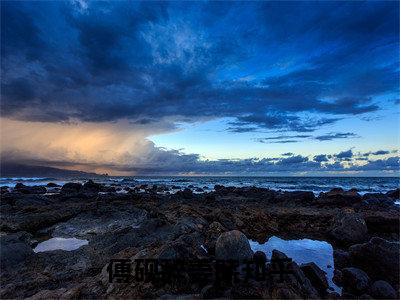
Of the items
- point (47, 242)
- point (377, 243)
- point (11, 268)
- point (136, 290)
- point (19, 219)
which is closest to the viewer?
point (136, 290)

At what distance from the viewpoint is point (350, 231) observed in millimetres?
11789

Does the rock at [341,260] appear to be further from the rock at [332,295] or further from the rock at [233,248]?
the rock at [233,248]

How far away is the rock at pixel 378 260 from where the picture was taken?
7.55 meters

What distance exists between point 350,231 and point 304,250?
237 cm

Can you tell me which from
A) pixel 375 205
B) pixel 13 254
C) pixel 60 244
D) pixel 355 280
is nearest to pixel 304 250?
pixel 355 280

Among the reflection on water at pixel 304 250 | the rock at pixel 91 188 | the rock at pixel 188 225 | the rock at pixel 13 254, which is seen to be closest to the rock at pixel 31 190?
the rock at pixel 91 188

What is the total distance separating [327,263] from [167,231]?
6009mm

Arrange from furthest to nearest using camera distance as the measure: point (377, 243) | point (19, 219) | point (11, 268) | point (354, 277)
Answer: point (19, 219)
point (377, 243)
point (11, 268)
point (354, 277)

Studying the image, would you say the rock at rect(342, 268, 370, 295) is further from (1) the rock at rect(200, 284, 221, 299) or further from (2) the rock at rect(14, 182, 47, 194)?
(2) the rock at rect(14, 182, 47, 194)

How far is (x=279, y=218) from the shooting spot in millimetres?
15922

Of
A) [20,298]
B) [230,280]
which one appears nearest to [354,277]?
[230,280]

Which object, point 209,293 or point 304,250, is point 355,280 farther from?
point 209,293

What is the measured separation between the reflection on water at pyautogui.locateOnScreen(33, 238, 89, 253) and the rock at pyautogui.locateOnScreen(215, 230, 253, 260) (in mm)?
6254

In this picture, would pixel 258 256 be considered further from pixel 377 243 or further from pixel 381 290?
pixel 377 243
